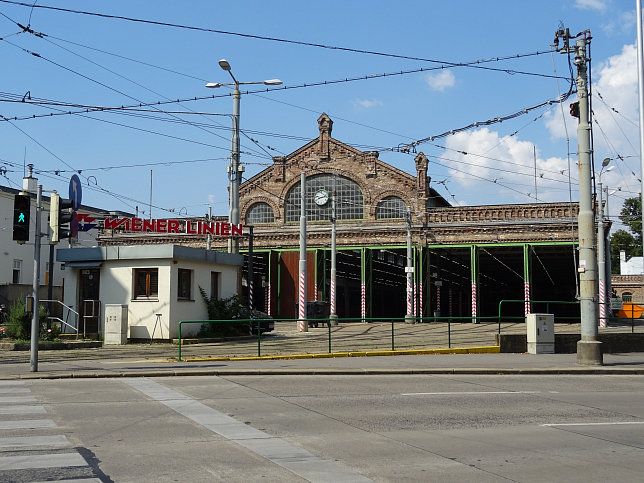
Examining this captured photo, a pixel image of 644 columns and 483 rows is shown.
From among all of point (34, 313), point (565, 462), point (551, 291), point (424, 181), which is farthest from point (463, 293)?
point (565, 462)

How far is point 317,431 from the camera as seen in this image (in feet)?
32.4

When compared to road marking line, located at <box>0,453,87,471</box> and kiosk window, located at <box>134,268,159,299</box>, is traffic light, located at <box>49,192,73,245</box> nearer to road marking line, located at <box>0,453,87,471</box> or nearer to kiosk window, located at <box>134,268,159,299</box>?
kiosk window, located at <box>134,268,159,299</box>

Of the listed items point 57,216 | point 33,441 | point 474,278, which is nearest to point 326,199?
point 474,278

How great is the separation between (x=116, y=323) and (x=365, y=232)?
26794 millimetres

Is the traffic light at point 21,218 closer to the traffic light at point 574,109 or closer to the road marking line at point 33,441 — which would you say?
the road marking line at point 33,441

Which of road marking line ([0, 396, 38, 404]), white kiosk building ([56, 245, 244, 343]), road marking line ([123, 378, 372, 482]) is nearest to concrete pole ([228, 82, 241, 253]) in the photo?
white kiosk building ([56, 245, 244, 343])

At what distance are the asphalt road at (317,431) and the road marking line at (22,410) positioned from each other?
2.4 inches

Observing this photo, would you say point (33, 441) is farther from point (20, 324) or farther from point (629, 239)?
point (629, 239)

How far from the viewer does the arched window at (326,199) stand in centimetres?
5156

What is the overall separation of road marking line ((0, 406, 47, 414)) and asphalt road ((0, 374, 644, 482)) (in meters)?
0.06

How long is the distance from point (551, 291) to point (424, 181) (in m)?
36.6

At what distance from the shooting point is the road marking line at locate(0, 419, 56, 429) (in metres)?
9.98

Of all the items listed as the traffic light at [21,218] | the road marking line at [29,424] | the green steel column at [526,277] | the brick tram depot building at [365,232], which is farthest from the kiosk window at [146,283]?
the green steel column at [526,277]

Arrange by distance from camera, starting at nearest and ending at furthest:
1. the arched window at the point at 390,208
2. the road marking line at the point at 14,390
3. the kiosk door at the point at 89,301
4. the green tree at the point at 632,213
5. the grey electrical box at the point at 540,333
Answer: the road marking line at the point at 14,390
the grey electrical box at the point at 540,333
the kiosk door at the point at 89,301
the arched window at the point at 390,208
the green tree at the point at 632,213
